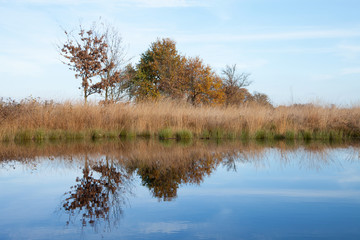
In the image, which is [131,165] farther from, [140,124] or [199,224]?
[140,124]

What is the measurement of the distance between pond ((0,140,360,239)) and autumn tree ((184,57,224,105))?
83.0 feet

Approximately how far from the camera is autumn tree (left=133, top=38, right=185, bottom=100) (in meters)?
32.1

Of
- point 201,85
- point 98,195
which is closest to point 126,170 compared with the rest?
point 98,195

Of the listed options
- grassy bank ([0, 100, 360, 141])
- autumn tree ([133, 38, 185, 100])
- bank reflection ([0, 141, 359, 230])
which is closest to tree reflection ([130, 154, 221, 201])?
bank reflection ([0, 141, 359, 230])

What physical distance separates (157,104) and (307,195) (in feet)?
34.7

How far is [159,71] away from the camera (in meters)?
33.7

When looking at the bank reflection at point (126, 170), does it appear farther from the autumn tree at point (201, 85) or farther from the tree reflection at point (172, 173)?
the autumn tree at point (201, 85)

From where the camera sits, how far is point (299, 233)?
8.96ft

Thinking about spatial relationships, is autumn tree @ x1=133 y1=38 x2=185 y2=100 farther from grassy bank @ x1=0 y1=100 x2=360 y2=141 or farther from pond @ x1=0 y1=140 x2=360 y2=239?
pond @ x1=0 y1=140 x2=360 y2=239

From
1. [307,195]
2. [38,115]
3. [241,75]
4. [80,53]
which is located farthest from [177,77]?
[307,195]

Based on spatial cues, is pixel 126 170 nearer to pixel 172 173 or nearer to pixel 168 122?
pixel 172 173

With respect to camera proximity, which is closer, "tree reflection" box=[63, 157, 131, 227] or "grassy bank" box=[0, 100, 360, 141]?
"tree reflection" box=[63, 157, 131, 227]

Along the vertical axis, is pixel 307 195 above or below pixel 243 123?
below

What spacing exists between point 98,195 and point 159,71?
99.5 ft
